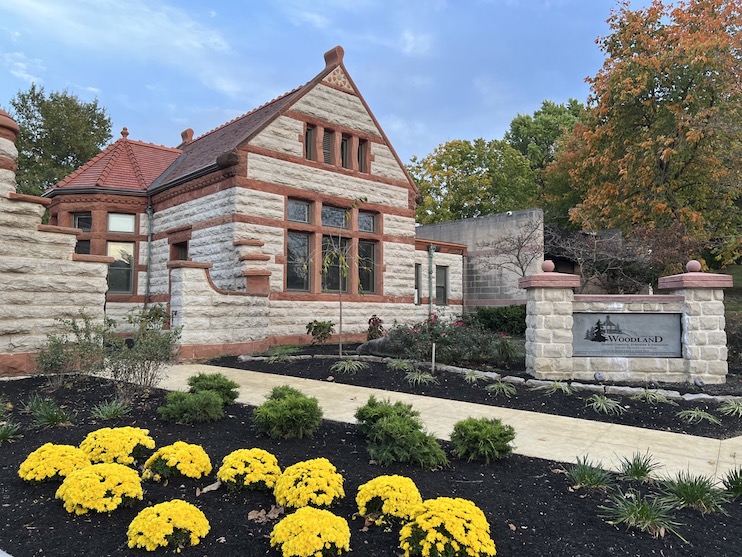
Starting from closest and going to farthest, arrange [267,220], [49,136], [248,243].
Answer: [248,243]
[267,220]
[49,136]

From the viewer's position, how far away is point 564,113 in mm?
47031

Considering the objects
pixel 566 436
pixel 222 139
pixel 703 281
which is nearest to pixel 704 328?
pixel 703 281

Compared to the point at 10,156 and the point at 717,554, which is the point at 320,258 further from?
the point at 717,554

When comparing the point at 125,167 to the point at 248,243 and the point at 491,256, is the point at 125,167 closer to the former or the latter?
the point at 248,243

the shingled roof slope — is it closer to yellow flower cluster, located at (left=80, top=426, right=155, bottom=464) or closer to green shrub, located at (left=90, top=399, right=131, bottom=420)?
green shrub, located at (left=90, top=399, right=131, bottom=420)

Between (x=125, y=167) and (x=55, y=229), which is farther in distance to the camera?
(x=125, y=167)

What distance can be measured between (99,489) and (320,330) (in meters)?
10.5

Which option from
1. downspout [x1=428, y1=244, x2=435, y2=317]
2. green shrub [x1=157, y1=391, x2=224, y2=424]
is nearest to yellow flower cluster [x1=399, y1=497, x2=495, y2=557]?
green shrub [x1=157, y1=391, x2=224, y2=424]

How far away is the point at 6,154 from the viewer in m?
8.77

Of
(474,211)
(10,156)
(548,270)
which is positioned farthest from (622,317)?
(474,211)

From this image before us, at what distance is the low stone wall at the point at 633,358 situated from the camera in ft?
29.0

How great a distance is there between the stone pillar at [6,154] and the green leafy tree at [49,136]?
67.5ft

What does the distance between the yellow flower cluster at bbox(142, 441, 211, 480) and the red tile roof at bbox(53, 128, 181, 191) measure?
1479cm

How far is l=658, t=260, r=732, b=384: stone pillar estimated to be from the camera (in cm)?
882
